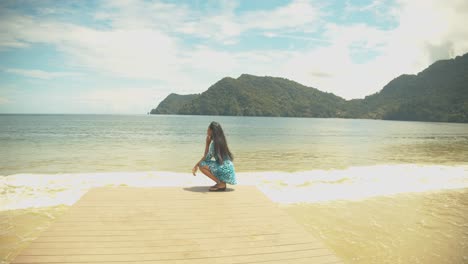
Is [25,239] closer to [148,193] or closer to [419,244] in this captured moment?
[148,193]

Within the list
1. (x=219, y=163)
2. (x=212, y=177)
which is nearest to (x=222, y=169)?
(x=219, y=163)

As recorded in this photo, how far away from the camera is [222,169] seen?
7914 millimetres

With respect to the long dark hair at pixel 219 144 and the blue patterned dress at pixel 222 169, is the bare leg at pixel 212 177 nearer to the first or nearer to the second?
the blue patterned dress at pixel 222 169

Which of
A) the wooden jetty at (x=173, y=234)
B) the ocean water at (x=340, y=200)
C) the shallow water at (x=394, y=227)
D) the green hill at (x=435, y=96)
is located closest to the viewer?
the wooden jetty at (x=173, y=234)

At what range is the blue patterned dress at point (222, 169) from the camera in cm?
789

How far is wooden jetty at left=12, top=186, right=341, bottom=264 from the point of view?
3990 millimetres

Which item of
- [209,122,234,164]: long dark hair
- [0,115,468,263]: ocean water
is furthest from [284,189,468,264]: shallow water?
[209,122,234,164]: long dark hair

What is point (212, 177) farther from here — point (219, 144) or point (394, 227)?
point (394, 227)

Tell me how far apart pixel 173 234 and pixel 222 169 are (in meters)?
3.31

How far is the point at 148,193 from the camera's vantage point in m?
7.34

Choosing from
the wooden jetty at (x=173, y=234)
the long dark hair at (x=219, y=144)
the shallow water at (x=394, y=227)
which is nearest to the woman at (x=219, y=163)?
the long dark hair at (x=219, y=144)

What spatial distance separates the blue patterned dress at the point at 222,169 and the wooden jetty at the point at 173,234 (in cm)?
109

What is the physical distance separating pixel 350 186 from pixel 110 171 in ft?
43.5

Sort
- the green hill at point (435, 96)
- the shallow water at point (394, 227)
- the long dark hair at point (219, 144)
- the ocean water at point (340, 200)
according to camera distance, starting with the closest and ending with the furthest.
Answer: the shallow water at point (394, 227) → the ocean water at point (340, 200) → the long dark hair at point (219, 144) → the green hill at point (435, 96)
